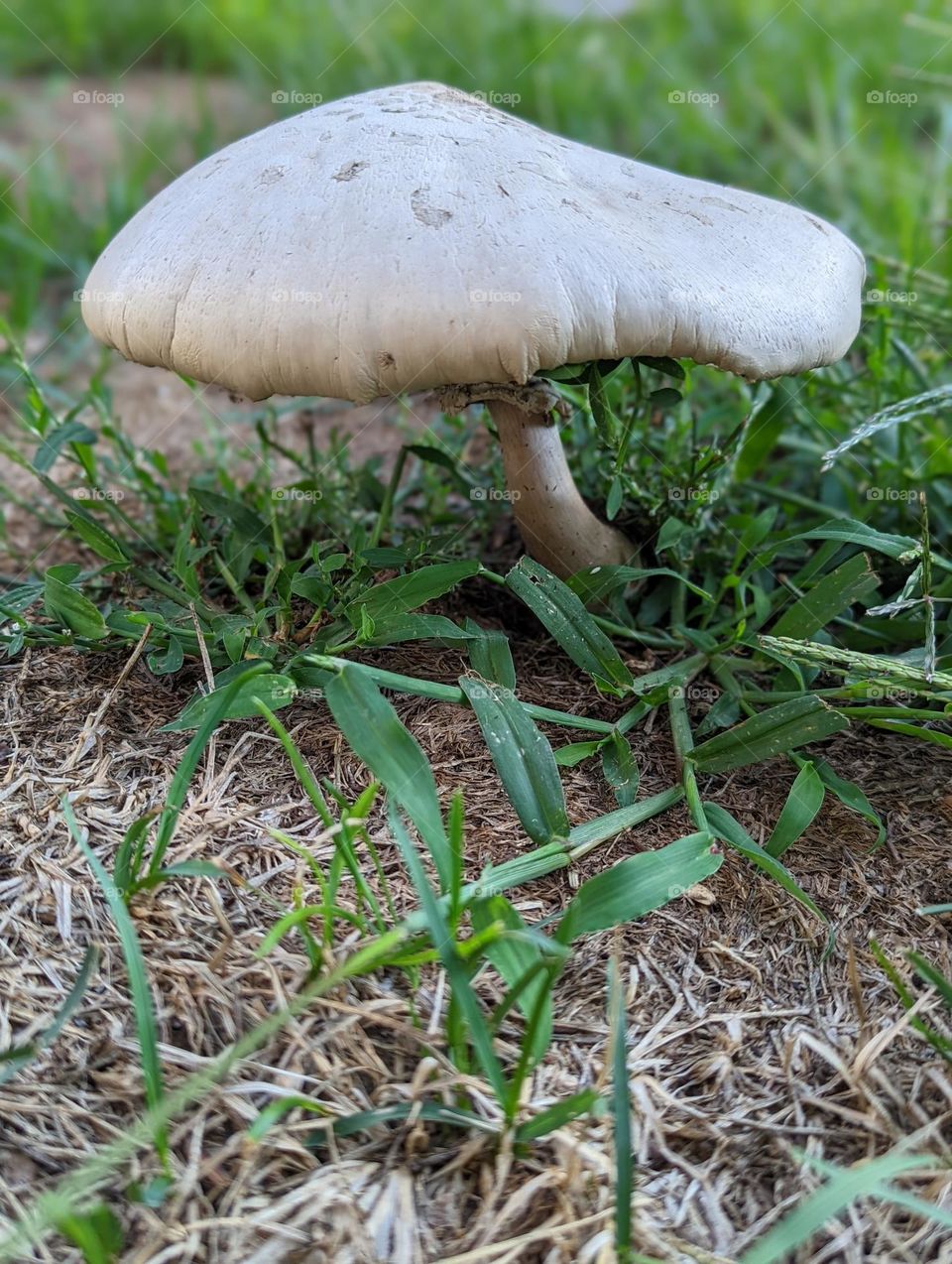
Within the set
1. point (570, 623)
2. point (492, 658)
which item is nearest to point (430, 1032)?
point (492, 658)

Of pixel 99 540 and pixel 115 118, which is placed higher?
pixel 115 118

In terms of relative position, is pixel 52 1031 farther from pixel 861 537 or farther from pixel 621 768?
pixel 861 537

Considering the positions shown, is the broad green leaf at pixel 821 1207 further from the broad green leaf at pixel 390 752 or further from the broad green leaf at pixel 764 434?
the broad green leaf at pixel 764 434

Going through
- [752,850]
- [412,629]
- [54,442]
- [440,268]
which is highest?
[440,268]

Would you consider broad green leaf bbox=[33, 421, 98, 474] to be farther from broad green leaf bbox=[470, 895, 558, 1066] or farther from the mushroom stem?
broad green leaf bbox=[470, 895, 558, 1066]

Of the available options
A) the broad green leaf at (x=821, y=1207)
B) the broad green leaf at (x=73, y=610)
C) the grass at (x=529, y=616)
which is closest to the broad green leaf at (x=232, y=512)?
the grass at (x=529, y=616)

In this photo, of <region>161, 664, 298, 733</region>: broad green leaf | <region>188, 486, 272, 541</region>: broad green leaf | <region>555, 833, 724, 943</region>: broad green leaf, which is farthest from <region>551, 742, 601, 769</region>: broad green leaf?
<region>188, 486, 272, 541</region>: broad green leaf

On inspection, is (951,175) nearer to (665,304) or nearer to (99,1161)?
(665,304)
